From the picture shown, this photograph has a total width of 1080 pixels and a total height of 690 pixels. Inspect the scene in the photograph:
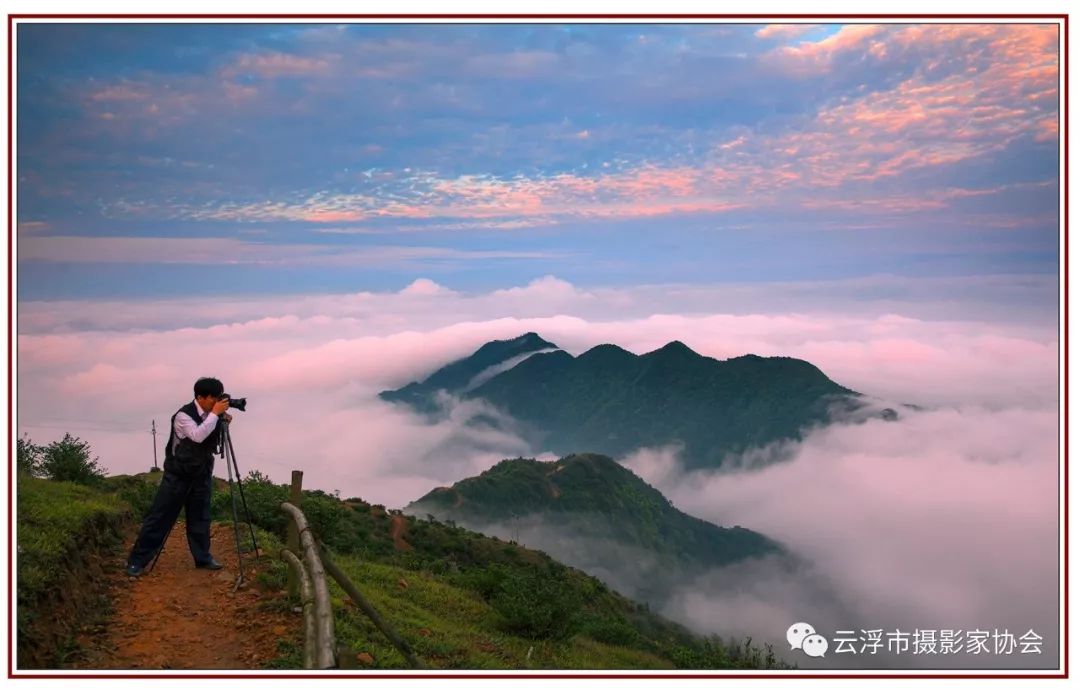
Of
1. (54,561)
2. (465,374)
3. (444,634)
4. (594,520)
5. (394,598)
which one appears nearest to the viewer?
(54,561)

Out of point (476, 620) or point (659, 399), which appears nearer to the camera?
point (476, 620)

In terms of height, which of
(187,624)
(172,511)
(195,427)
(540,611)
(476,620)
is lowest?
(476,620)

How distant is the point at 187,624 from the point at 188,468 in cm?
183

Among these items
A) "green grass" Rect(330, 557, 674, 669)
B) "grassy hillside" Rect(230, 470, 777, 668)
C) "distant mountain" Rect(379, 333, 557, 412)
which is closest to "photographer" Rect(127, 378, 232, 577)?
"grassy hillside" Rect(230, 470, 777, 668)

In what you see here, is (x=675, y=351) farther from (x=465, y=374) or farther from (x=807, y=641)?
(x=807, y=641)

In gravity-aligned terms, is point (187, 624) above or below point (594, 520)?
below

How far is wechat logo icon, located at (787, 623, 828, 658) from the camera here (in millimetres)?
9719

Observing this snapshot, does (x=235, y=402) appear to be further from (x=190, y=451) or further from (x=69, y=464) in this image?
(x=69, y=464)

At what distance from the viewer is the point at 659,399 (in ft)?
535

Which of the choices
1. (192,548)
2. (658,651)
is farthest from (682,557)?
(192,548)

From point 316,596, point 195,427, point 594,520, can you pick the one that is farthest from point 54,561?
point 594,520

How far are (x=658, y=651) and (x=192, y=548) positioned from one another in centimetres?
906

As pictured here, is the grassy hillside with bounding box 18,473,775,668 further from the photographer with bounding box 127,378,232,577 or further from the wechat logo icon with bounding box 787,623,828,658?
the wechat logo icon with bounding box 787,623,828,658

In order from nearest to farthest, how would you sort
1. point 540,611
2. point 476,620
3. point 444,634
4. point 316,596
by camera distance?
point 316,596 < point 444,634 < point 540,611 < point 476,620
